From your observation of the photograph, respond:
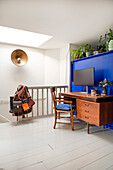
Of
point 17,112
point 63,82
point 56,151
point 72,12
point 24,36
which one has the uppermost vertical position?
point 24,36

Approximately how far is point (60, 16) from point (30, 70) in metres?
2.47

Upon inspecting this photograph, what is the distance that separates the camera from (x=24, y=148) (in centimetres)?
174

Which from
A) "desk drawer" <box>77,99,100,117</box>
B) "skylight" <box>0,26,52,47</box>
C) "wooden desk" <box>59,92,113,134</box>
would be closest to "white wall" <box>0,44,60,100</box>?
A: "skylight" <box>0,26,52,47</box>

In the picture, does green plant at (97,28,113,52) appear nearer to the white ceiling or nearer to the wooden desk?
the white ceiling

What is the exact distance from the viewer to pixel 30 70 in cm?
420

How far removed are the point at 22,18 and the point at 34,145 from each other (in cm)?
228

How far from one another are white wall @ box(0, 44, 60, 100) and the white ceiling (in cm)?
150

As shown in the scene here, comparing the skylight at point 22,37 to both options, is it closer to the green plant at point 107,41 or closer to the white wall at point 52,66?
the white wall at point 52,66

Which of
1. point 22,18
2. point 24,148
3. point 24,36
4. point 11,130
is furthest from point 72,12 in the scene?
point 11,130

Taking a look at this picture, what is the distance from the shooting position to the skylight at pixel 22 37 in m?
3.20

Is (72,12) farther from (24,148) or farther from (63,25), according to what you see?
(24,148)

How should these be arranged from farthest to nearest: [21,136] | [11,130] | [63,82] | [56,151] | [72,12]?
[63,82] → [11,130] → [21,136] → [72,12] → [56,151]

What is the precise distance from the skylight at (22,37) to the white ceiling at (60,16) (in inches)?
28.6

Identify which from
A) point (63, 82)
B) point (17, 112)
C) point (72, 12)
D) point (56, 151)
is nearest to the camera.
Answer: point (56, 151)
